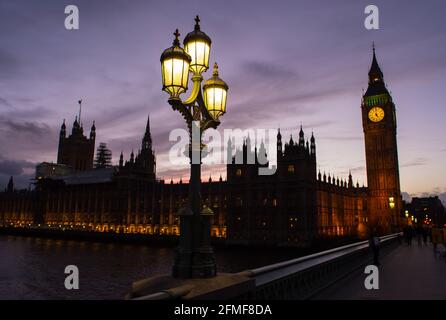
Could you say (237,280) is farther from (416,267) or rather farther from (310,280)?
(416,267)

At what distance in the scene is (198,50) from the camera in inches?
299

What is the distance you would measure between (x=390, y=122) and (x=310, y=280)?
94.4 meters

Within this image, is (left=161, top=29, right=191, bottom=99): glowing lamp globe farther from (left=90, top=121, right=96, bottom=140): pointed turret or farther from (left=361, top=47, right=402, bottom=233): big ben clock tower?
(left=90, top=121, right=96, bottom=140): pointed turret

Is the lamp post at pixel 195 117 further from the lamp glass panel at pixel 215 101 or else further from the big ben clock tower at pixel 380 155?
the big ben clock tower at pixel 380 155

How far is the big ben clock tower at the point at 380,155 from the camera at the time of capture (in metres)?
88.3

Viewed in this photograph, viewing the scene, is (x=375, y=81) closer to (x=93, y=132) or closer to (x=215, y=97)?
(x=215, y=97)

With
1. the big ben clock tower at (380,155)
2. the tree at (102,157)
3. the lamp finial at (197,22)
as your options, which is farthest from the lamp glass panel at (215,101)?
the tree at (102,157)

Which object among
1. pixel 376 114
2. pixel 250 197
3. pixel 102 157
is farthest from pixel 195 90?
pixel 102 157

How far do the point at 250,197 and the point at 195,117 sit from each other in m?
58.5

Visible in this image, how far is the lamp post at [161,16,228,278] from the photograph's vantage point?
6.22 metres

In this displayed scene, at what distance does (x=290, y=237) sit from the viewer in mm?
60156

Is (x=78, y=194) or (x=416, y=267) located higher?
(x=78, y=194)
